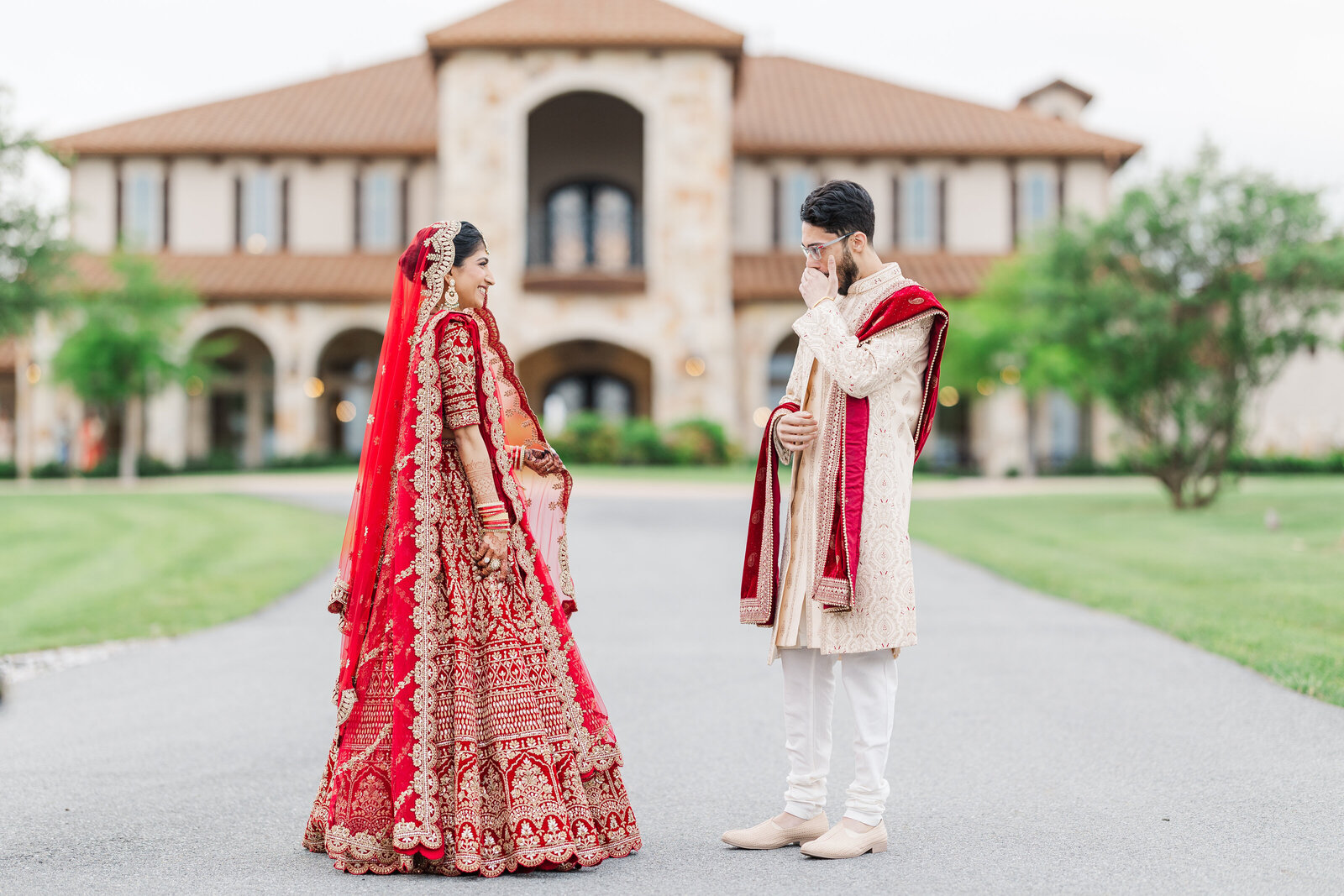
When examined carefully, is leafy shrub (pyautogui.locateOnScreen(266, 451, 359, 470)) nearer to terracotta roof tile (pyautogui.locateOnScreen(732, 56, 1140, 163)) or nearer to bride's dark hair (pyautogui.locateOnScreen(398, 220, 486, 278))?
terracotta roof tile (pyautogui.locateOnScreen(732, 56, 1140, 163))

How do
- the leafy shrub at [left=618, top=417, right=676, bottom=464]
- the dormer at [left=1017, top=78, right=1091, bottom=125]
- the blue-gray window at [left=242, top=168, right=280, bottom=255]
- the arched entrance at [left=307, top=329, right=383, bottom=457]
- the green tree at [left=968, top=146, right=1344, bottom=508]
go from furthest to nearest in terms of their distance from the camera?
the dormer at [left=1017, top=78, right=1091, bottom=125] < the arched entrance at [left=307, top=329, right=383, bottom=457] < the blue-gray window at [left=242, top=168, right=280, bottom=255] < the leafy shrub at [left=618, top=417, right=676, bottom=464] < the green tree at [left=968, top=146, right=1344, bottom=508]

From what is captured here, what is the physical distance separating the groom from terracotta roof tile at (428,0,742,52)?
23782mm

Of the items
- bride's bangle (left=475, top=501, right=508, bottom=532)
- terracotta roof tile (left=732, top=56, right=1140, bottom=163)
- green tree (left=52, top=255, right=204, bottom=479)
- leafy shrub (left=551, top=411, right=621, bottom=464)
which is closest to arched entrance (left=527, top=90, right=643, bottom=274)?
terracotta roof tile (left=732, top=56, right=1140, bottom=163)

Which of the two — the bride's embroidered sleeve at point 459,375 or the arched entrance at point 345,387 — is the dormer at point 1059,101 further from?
the bride's embroidered sleeve at point 459,375

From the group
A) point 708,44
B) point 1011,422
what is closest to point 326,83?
point 708,44

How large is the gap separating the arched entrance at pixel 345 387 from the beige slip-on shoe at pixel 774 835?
28.3 metres

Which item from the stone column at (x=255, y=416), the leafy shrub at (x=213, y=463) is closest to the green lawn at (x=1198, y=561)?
the leafy shrub at (x=213, y=463)

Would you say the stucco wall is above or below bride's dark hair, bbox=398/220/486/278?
above

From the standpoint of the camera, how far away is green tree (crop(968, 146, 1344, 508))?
17859mm

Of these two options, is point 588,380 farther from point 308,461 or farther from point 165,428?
point 165,428

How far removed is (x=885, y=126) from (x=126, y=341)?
18897mm

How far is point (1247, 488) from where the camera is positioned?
23719mm

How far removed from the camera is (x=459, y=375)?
392 centimetres

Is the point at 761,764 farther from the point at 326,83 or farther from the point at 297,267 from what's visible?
the point at 326,83
